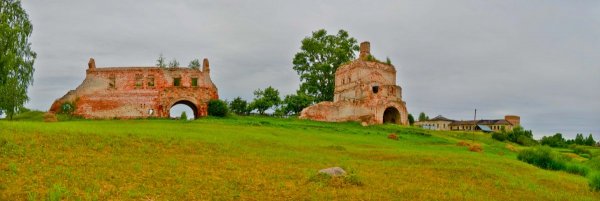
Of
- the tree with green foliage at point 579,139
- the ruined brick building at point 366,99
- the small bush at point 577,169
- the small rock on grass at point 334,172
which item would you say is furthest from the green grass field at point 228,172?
the tree with green foliage at point 579,139

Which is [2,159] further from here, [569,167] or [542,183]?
[569,167]

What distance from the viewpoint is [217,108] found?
42.5 m

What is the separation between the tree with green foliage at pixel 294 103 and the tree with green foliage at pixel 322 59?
4.10 m

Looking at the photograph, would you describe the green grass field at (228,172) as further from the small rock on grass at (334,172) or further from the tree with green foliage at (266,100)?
the tree with green foliage at (266,100)

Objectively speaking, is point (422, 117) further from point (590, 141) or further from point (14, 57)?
point (14, 57)

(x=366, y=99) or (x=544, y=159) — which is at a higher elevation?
(x=366, y=99)

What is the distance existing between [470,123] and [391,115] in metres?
42.9

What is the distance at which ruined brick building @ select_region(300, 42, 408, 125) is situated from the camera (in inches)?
1890

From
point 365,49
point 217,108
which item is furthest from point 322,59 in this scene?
point 217,108

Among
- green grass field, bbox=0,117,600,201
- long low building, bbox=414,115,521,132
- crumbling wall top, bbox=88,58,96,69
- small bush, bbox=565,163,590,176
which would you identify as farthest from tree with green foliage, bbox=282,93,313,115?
long low building, bbox=414,115,521,132

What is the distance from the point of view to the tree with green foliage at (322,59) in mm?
59938

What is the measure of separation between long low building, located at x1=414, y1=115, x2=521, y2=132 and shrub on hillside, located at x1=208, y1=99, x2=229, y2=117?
51.4 metres

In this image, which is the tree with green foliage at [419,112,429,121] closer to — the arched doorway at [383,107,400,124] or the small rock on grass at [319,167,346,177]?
the arched doorway at [383,107,400,124]

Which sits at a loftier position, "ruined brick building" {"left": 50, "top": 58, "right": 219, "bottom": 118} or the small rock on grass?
"ruined brick building" {"left": 50, "top": 58, "right": 219, "bottom": 118}
